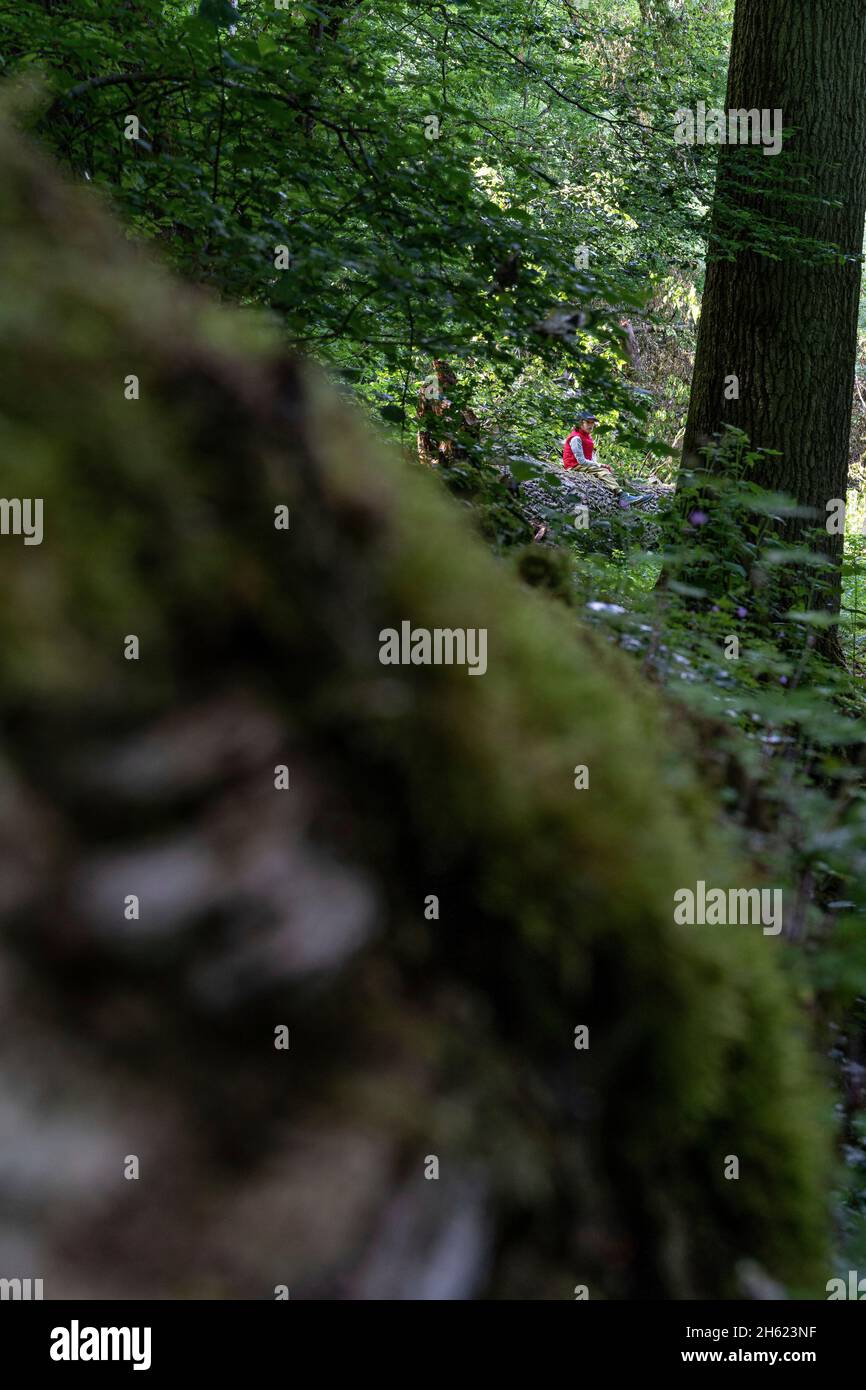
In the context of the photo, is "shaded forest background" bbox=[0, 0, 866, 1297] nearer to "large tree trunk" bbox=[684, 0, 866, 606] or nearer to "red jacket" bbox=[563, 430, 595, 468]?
"large tree trunk" bbox=[684, 0, 866, 606]

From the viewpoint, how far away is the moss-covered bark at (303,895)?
3.24ft

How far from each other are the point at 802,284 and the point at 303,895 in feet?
21.4

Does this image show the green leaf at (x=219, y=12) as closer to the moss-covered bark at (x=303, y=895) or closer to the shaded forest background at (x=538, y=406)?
the shaded forest background at (x=538, y=406)

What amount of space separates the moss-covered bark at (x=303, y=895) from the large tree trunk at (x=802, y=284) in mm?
5493

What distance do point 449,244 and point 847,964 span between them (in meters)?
2.87

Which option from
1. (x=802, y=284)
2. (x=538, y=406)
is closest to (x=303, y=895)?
(x=538, y=406)

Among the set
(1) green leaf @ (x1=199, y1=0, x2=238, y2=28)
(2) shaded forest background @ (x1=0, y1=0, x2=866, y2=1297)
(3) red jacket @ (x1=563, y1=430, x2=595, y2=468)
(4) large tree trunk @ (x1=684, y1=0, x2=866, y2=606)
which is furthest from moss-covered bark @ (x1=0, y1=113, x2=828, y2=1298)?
(3) red jacket @ (x1=563, y1=430, x2=595, y2=468)

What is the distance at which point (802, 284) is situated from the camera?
6504 millimetres

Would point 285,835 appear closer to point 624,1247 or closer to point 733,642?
point 624,1247

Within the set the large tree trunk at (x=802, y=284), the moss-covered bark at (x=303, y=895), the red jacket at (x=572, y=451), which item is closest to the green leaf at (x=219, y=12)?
the moss-covered bark at (x=303, y=895)

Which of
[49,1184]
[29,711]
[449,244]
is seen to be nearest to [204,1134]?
[49,1184]

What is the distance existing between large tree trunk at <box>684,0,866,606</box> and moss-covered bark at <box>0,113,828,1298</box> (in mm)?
5493

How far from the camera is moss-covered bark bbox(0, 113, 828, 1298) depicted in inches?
38.9

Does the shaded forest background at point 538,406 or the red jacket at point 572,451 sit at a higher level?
the red jacket at point 572,451
